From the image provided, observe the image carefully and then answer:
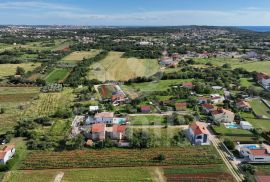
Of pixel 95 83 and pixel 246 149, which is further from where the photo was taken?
pixel 95 83

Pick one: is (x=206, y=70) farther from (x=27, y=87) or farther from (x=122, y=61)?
(x=27, y=87)

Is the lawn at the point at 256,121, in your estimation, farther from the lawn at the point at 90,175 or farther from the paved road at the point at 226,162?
the lawn at the point at 90,175

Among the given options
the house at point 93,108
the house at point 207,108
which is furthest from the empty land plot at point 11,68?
the house at point 207,108

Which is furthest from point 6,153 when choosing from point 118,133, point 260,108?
point 260,108

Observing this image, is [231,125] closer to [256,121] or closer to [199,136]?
[256,121]

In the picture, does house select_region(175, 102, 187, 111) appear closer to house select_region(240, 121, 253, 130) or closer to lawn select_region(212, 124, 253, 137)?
lawn select_region(212, 124, 253, 137)

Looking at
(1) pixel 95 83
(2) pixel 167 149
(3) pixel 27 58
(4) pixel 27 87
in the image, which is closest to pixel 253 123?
(2) pixel 167 149
